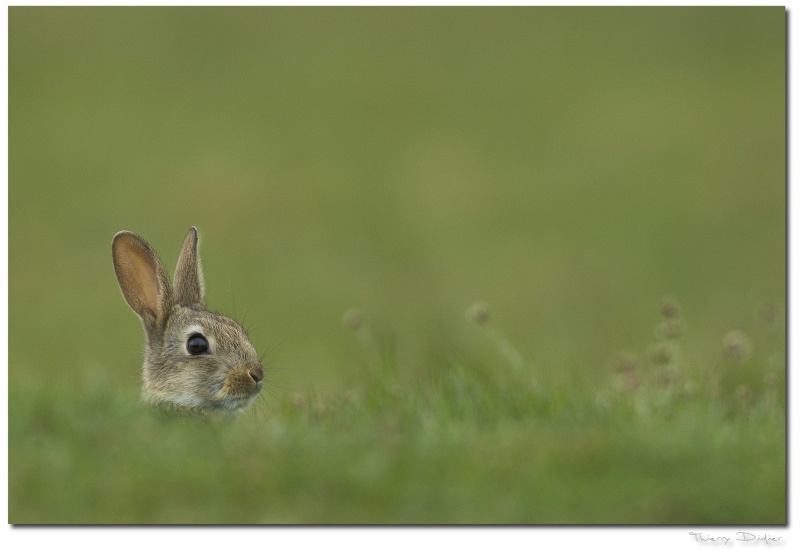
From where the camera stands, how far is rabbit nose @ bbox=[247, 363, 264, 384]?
6910 millimetres

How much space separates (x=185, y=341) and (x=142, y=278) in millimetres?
561

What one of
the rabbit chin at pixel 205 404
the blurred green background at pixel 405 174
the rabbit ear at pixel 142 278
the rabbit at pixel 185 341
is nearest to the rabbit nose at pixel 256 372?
the rabbit at pixel 185 341

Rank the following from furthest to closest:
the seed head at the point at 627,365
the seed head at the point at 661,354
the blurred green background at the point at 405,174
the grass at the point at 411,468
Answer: the blurred green background at the point at 405,174
the seed head at the point at 627,365
the seed head at the point at 661,354
the grass at the point at 411,468

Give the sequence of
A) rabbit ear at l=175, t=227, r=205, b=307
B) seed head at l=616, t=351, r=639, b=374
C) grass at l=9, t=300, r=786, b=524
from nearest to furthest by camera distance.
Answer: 1. grass at l=9, t=300, r=786, b=524
2. rabbit ear at l=175, t=227, r=205, b=307
3. seed head at l=616, t=351, r=639, b=374

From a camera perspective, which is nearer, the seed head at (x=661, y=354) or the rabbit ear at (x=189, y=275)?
the rabbit ear at (x=189, y=275)

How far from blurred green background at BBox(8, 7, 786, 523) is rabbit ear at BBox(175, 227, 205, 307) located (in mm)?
1908

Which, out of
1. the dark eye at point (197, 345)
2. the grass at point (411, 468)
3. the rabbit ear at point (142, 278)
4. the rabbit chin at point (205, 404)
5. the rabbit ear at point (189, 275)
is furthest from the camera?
the rabbit ear at point (189, 275)

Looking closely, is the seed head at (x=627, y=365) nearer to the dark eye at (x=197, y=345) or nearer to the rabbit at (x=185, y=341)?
the rabbit at (x=185, y=341)

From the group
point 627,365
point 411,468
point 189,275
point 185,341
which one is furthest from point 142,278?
point 627,365

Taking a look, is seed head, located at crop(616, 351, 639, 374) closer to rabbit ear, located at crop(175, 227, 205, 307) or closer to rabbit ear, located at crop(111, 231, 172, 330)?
rabbit ear, located at crop(175, 227, 205, 307)

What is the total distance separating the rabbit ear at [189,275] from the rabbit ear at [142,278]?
0.14 meters

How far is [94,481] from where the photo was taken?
589 centimetres

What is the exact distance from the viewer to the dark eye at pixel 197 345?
6.98 meters

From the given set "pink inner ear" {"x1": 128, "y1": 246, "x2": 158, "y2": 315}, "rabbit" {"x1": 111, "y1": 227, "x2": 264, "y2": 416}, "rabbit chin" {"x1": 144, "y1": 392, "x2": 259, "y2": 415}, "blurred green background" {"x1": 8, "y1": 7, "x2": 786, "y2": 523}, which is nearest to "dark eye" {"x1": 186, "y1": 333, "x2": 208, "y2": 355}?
"rabbit" {"x1": 111, "y1": 227, "x2": 264, "y2": 416}
